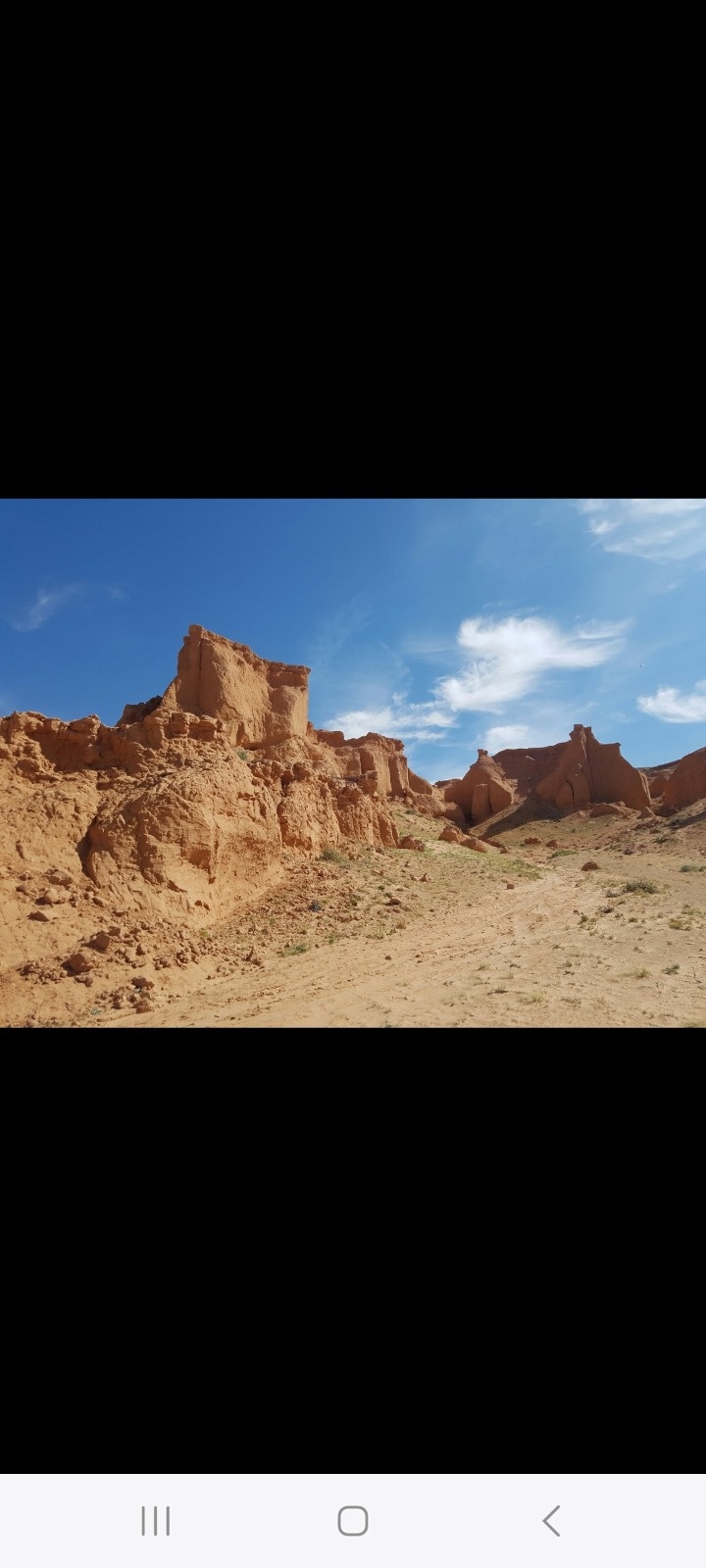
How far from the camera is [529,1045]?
112 inches

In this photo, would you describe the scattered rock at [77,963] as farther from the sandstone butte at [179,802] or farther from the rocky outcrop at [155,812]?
the rocky outcrop at [155,812]

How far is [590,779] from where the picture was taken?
39.0 m

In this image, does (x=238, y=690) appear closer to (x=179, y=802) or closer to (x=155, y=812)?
(x=179, y=802)

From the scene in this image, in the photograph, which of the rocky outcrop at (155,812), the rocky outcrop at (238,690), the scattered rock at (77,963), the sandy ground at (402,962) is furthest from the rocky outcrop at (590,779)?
the scattered rock at (77,963)

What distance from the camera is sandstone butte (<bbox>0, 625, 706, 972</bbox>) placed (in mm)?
Answer: 10680

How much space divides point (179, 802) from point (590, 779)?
105 feet

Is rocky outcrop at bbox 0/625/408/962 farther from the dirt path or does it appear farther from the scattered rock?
A: the dirt path

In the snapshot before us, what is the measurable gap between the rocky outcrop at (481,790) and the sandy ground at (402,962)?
2248 cm

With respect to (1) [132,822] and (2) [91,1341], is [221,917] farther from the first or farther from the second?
(2) [91,1341]

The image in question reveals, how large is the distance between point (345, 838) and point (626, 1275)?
16.0m

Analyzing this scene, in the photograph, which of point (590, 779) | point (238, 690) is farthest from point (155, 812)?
point (590, 779)
